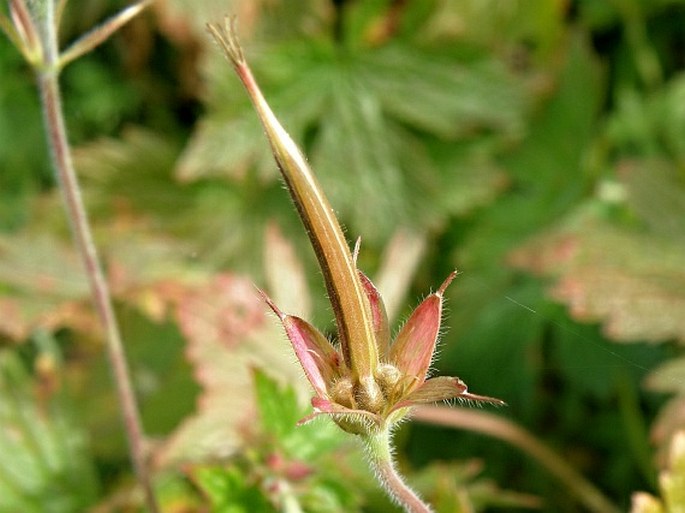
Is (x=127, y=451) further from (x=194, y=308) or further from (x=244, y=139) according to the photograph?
(x=244, y=139)

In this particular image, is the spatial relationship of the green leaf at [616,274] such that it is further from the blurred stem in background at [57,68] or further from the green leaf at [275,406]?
the blurred stem in background at [57,68]

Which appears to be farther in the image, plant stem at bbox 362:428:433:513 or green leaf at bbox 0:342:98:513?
green leaf at bbox 0:342:98:513

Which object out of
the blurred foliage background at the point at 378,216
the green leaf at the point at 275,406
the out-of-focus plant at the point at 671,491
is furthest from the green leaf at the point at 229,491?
the out-of-focus plant at the point at 671,491

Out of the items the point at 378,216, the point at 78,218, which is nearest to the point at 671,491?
the point at 78,218

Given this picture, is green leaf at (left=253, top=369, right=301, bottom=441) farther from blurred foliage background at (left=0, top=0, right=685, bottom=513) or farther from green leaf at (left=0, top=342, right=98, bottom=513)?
green leaf at (left=0, top=342, right=98, bottom=513)

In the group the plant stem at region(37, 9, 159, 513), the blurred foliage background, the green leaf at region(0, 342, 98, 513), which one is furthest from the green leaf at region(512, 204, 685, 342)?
the green leaf at region(0, 342, 98, 513)

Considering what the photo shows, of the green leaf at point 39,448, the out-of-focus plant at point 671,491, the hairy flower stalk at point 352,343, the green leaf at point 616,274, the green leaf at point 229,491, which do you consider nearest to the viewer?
the hairy flower stalk at point 352,343

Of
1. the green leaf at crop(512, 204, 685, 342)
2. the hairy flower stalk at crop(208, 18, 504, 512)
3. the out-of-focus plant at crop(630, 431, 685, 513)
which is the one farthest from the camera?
the green leaf at crop(512, 204, 685, 342)
